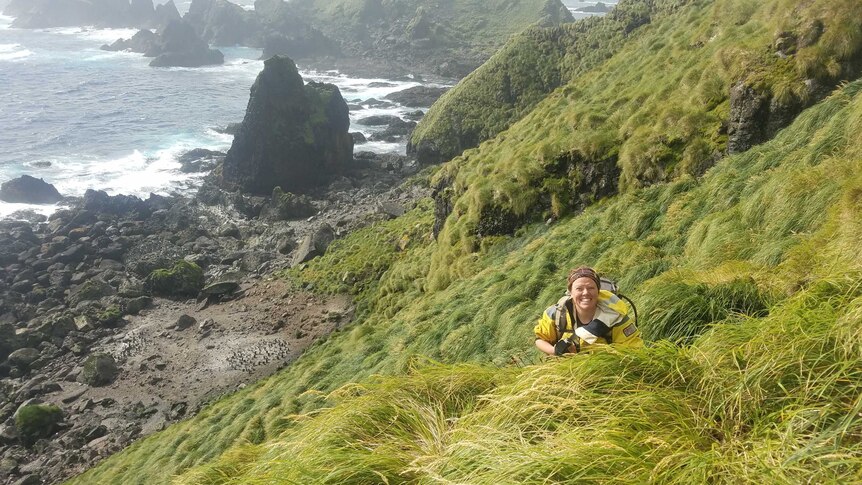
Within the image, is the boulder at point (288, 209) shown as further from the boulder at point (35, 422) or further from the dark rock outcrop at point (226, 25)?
the dark rock outcrop at point (226, 25)

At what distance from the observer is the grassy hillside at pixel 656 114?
47.2 ft

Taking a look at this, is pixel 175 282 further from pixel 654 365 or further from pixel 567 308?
pixel 654 365

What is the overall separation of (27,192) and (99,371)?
3699cm

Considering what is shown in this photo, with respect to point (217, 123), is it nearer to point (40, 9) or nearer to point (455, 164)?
point (455, 164)

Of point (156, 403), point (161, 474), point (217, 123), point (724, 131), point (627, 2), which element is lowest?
point (156, 403)

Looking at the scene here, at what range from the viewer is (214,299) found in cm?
3891

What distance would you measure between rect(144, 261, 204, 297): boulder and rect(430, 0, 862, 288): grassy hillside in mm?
22495

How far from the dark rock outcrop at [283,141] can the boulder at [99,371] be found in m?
29.5

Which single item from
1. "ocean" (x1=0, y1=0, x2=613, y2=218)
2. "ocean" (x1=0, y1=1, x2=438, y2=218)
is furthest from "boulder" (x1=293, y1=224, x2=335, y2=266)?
"ocean" (x1=0, y1=0, x2=613, y2=218)

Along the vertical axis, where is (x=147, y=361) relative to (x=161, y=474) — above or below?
below

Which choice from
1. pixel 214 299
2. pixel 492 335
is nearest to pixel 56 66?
pixel 214 299

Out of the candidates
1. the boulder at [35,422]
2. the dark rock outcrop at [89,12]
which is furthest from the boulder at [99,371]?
the dark rock outcrop at [89,12]

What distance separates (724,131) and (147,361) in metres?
32.4

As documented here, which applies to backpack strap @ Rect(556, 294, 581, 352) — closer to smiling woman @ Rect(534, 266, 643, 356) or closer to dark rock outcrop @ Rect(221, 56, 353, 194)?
smiling woman @ Rect(534, 266, 643, 356)
